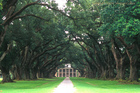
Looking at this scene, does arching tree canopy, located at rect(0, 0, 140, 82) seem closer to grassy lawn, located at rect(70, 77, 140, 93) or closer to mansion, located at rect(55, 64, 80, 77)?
grassy lawn, located at rect(70, 77, 140, 93)

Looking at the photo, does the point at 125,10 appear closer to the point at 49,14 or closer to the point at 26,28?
the point at 49,14

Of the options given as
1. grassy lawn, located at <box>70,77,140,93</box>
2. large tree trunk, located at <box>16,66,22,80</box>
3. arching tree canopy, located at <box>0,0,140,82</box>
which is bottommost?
grassy lawn, located at <box>70,77,140,93</box>

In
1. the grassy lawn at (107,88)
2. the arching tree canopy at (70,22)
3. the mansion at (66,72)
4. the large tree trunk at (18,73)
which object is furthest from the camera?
the mansion at (66,72)

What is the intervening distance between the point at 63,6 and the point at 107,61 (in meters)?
23.7

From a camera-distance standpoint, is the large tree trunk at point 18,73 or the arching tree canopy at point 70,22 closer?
the arching tree canopy at point 70,22

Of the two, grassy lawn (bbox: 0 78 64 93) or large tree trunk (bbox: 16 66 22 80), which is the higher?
large tree trunk (bbox: 16 66 22 80)

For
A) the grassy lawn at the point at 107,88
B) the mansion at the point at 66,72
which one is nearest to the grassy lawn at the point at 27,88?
the grassy lawn at the point at 107,88

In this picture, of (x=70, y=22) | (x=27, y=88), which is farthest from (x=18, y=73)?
(x=27, y=88)

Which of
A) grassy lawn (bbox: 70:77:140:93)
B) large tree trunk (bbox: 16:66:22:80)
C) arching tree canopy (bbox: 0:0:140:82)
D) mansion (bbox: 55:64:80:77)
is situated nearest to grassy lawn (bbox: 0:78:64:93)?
grassy lawn (bbox: 70:77:140:93)

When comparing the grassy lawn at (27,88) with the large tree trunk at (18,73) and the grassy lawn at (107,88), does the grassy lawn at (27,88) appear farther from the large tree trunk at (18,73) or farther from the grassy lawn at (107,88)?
the large tree trunk at (18,73)

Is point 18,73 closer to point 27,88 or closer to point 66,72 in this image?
point 27,88

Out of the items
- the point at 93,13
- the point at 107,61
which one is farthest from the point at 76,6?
the point at 107,61

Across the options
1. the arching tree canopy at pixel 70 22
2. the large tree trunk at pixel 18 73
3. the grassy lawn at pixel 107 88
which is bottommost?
the grassy lawn at pixel 107 88

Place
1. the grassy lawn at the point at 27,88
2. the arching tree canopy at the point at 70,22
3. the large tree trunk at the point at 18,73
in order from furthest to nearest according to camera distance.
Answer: the large tree trunk at the point at 18,73 → the arching tree canopy at the point at 70,22 → the grassy lawn at the point at 27,88
